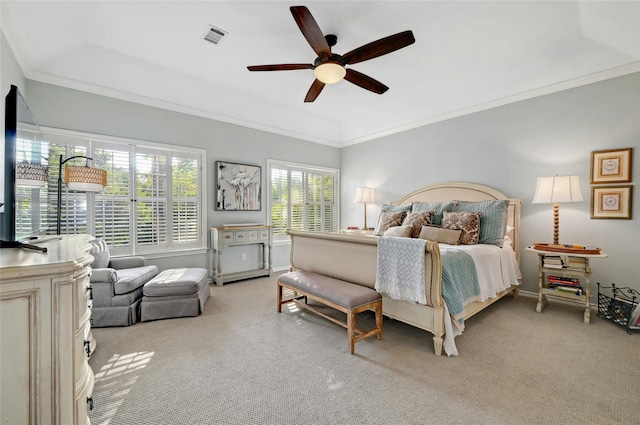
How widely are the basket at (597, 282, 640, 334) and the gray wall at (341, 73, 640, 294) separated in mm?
100

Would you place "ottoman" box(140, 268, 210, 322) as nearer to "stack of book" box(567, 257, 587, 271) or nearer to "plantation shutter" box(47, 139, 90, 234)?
"plantation shutter" box(47, 139, 90, 234)

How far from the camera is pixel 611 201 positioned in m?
3.04

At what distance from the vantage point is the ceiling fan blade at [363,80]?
2762 mm

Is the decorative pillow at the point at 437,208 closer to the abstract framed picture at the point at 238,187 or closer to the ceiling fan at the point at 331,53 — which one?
→ the ceiling fan at the point at 331,53

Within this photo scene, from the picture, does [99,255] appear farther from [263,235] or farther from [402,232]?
[402,232]

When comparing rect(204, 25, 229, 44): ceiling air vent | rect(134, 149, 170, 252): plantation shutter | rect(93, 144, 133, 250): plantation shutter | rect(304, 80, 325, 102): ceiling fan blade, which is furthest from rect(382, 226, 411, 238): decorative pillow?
rect(93, 144, 133, 250): plantation shutter

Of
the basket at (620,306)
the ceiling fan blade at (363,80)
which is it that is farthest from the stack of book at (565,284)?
the ceiling fan blade at (363,80)

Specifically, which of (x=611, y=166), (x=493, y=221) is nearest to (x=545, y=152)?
(x=611, y=166)

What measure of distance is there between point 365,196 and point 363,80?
9.03 ft

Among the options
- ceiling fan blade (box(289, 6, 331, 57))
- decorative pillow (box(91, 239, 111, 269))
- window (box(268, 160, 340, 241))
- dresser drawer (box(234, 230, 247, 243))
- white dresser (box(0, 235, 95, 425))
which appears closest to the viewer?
white dresser (box(0, 235, 95, 425))

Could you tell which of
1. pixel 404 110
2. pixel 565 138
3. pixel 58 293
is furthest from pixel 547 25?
pixel 58 293

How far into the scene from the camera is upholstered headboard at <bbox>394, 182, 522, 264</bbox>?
367cm

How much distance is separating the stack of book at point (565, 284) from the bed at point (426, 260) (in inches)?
15.1

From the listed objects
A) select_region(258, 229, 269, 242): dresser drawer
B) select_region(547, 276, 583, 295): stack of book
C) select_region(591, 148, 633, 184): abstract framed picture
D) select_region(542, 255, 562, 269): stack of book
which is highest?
select_region(591, 148, 633, 184): abstract framed picture
